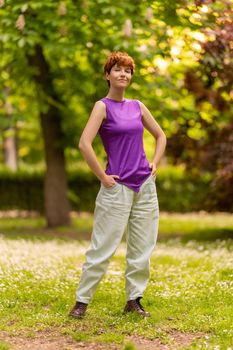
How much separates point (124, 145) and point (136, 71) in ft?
20.8

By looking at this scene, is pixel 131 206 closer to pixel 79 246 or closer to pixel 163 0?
pixel 163 0

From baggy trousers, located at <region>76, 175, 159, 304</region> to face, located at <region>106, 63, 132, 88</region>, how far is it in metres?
0.95

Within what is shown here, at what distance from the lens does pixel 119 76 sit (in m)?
6.00

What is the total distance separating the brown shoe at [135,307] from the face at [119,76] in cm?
212

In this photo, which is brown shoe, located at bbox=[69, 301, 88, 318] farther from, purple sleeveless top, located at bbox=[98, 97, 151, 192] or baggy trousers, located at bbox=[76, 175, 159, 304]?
purple sleeveless top, located at bbox=[98, 97, 151, 192]

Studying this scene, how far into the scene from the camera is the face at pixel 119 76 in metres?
6.00

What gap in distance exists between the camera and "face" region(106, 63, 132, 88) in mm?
6004

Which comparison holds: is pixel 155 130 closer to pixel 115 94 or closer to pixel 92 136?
pixel 115 94

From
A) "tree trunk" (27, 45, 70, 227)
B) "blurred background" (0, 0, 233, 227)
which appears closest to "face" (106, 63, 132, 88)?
"blurred background" (0, 0, 233, 227)

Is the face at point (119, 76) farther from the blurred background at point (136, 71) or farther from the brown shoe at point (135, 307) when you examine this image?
the blurred background at point (136, 71)

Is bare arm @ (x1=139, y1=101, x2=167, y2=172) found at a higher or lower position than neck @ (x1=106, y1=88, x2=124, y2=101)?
lower

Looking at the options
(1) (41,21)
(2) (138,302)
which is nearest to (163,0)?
(1) (41,21)

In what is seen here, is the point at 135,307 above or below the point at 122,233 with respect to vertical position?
below

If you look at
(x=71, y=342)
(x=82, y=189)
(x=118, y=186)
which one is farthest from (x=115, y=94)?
(x=82, y=189)
